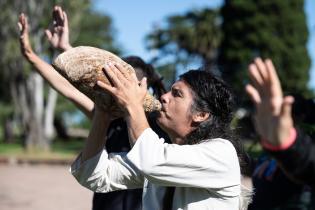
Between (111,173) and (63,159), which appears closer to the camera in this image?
(111,173)

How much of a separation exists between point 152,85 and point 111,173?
1140 millimetres

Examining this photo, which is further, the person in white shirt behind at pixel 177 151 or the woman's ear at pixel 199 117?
the woman's ear at pixel 199 117

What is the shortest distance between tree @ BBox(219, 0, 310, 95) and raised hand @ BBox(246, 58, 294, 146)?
32567 mm

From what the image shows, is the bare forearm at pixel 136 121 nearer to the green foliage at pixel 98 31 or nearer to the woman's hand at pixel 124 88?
the woman's hand at pixel 124 88

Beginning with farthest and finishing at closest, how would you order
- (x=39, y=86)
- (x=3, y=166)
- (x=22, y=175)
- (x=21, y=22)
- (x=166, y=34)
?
(x=166, y=34) < (x=39, y=86) < (x=3, y=166) < (x=22, y=175) < (x=21, y=22)

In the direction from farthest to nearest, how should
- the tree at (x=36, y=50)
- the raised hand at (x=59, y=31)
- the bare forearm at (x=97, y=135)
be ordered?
1. the tree at (x=36, y=50)
2. the raised hand at (x=59, y=31)
3. the bare forearm at (x=97, y=135)

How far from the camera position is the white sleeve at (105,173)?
238 centimetres

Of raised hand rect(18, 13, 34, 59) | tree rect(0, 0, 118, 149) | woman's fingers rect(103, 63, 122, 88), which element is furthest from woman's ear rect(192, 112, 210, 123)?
tree rect(0, 0, 118, 149)

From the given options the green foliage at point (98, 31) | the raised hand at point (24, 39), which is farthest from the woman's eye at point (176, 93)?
the green foliage at point (98, 31)

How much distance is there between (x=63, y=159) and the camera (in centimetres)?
2295

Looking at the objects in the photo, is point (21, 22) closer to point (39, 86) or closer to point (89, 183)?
point (89, 183)

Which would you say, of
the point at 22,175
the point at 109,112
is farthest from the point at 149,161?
the point at 22,175

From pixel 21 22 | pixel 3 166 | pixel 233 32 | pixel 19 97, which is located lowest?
pixel 3 166

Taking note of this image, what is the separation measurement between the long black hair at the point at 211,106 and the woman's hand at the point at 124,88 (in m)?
0.36
